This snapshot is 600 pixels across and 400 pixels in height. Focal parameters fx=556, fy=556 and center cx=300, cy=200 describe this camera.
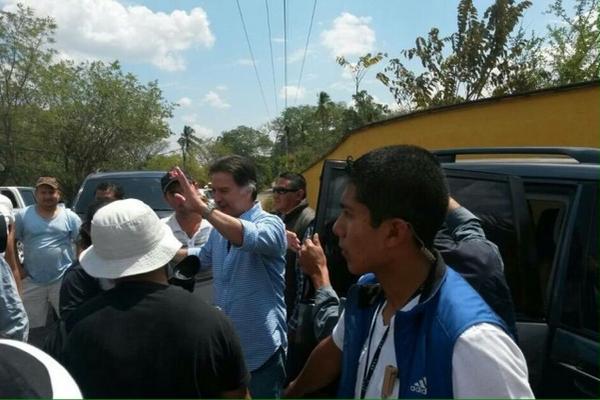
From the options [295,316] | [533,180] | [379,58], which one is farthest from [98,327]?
[379,58]

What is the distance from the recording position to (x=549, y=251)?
2.57m

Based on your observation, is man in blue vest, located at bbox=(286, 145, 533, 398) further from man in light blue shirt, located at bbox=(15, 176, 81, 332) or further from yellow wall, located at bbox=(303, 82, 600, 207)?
yellow wall, located at bbox=(303, 82, 600, 207)

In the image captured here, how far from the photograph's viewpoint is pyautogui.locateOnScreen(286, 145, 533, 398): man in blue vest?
4.02 feet

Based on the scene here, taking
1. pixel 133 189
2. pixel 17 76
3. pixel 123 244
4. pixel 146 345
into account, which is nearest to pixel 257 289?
pixel 123 244

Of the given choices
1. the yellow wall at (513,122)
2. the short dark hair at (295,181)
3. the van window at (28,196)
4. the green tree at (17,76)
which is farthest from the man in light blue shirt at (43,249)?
the green tree at (17,76)

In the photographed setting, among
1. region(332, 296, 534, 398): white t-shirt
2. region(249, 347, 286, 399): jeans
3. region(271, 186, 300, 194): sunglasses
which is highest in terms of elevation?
region(271, 186, 300, 194): sunglasses

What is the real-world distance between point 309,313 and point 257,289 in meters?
0.29

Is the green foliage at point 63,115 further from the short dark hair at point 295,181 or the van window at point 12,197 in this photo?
the short dark hair at point 295,181

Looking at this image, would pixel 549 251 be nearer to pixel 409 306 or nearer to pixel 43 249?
pixel 409 306

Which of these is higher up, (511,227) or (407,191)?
(407,191)

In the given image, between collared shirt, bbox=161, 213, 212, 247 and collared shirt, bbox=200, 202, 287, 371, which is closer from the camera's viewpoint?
collared shirt, bbox=200, 202, 287, 371

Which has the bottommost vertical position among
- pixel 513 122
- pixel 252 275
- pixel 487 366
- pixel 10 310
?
pixel 10 310

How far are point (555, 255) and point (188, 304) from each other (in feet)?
5.22

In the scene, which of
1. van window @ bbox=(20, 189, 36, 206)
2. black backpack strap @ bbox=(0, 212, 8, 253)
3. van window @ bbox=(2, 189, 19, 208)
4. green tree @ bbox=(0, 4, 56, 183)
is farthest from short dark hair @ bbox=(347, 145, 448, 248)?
green tree @ bbox=(0, 4, 56, 183)
